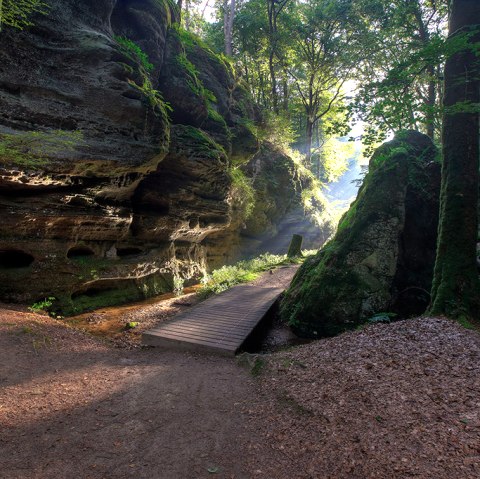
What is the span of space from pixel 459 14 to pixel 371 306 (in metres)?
7.39

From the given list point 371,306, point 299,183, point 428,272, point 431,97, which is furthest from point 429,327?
point 299,183

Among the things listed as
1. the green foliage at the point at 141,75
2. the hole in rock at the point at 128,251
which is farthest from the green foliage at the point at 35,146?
the hole in rock at the point at 128,251

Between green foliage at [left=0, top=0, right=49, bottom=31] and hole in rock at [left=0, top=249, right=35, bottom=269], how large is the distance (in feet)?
22.6

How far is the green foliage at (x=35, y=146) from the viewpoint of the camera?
8.51 m

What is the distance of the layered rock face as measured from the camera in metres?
9.17

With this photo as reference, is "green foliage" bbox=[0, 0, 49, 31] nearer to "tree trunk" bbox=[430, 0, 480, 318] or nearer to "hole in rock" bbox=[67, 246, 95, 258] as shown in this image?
"hole in rock" bbox=[67, 246, 95, 258]

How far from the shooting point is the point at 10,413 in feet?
13.0

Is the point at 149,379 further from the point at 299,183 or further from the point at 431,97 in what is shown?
the point at 299,183

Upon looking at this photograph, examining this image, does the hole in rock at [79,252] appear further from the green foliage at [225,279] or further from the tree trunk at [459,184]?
the tree trunk at [459,184]

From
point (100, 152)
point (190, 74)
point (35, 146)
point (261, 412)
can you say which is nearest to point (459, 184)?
point (261, 412)

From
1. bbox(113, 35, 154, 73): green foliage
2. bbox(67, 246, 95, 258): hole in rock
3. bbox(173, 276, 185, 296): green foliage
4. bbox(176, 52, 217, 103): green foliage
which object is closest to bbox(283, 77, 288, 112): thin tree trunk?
bbox(176, 52, 217, 103): green foliage

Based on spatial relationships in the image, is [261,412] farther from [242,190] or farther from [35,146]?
[242,190]

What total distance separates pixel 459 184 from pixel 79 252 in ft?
44.4

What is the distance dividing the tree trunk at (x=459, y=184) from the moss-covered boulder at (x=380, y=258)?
55.6 inches
